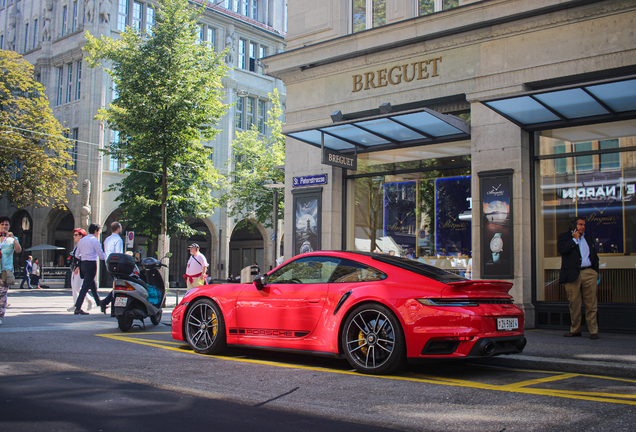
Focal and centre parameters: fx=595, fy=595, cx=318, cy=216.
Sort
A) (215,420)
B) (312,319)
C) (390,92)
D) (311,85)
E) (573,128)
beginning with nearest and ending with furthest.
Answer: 1. (215,420)
2. (312,319)
3. (573,128)
4. (390,92)
5. (311,85)

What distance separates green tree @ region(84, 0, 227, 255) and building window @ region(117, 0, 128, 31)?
15.8 metres

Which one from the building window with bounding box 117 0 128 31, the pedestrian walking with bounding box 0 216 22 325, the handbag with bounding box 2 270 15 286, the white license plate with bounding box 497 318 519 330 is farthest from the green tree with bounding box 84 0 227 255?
the white license plate with bounding box 497 318 519 330

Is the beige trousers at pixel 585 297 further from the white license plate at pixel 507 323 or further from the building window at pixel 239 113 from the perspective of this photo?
the building window at pixel 239 113

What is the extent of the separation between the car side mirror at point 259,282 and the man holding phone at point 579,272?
5.21 m

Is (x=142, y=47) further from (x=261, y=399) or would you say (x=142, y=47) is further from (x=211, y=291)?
(x=261, y=399)

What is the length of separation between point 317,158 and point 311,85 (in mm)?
1807

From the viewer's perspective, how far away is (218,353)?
739cm

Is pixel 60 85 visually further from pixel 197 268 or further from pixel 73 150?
pixel 197 268

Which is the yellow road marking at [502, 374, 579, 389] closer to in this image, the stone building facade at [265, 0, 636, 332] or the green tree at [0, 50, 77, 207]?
the stone building facade at [265, 0, 636, 332]

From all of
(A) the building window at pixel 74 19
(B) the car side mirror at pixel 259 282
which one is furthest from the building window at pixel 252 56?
(B) the car side mirror at pixel 259 282

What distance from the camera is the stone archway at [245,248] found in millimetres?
45750

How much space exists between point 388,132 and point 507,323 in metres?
7.14

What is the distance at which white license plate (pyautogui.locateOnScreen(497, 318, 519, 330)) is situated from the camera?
5.87 m

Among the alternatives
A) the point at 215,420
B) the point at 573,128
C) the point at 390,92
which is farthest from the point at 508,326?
the point at 390,92
